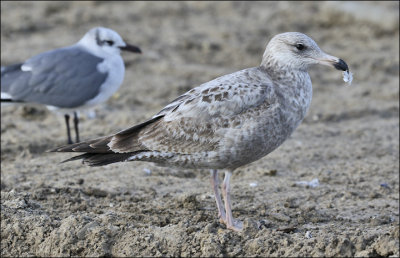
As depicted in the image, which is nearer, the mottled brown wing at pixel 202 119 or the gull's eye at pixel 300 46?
the mottled brown wing at pixel 202 119

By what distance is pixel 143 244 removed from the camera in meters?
4.73

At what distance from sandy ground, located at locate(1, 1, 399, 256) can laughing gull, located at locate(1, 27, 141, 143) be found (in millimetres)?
380

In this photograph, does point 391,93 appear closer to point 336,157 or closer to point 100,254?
point 336,157

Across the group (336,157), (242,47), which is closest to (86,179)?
(336,157)

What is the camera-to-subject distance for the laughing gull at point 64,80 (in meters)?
7.88

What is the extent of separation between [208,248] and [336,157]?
3.10 meters

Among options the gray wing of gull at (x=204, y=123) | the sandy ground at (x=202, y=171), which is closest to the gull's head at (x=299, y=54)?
the gray wing of gull at (x=204, y=123)

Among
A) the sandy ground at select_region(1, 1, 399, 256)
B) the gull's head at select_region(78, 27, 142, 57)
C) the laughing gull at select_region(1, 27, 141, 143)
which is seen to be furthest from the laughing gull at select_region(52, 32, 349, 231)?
the gull's head at select_region(78, 27, 142, 57)

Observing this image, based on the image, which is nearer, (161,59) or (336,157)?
(336,157)

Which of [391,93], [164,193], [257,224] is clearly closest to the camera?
[257,224]

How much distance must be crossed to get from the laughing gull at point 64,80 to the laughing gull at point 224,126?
8.88 feet

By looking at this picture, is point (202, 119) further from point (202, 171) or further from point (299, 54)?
point (202, 171)

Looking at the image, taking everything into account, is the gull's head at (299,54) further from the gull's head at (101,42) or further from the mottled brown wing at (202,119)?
the gull's head at (101,42)

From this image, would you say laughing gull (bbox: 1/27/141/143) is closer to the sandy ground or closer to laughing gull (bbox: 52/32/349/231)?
the sandy ground
